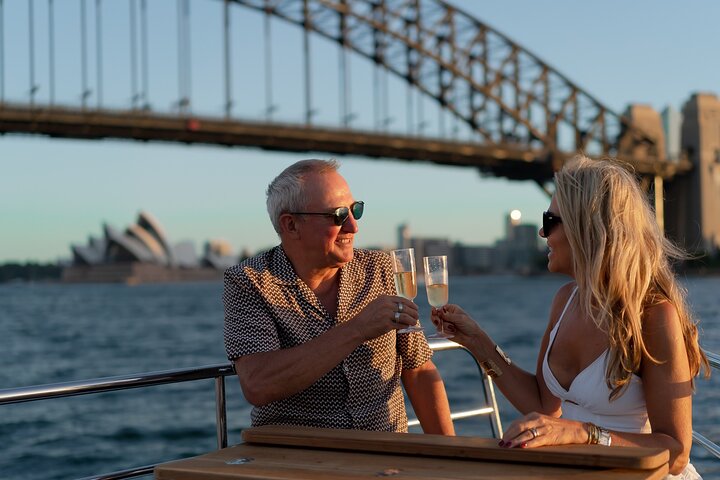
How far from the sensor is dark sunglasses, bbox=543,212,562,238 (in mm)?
1811

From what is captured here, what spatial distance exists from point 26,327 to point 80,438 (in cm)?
2005

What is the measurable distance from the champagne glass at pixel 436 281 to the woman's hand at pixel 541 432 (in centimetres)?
46

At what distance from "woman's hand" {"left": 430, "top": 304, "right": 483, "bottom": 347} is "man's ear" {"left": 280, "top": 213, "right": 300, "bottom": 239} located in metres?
0.36

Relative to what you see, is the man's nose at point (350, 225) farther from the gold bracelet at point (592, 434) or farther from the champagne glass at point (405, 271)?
the gold bracelet at point (592, 434)

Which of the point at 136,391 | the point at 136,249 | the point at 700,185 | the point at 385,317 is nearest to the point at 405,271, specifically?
the point at 385,317

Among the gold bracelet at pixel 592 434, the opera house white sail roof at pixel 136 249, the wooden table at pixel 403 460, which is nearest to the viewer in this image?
the wooden table at pixel 403 460

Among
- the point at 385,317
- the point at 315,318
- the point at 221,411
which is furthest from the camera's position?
the point at 221,411

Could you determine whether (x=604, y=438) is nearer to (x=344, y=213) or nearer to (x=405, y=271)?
(x=405, y=271)

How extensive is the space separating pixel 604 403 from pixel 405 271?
0.48 metres

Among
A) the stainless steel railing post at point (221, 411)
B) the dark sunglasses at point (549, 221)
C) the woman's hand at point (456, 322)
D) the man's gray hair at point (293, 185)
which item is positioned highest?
the man's gray hair at point (293, 185)

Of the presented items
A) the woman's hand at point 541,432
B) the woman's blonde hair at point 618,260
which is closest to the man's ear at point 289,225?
the woman's blonde hair at point 618,260

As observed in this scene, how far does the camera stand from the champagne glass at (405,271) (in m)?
1.94

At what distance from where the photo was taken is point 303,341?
6.60ft

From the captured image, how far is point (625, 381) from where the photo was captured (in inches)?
65.5
